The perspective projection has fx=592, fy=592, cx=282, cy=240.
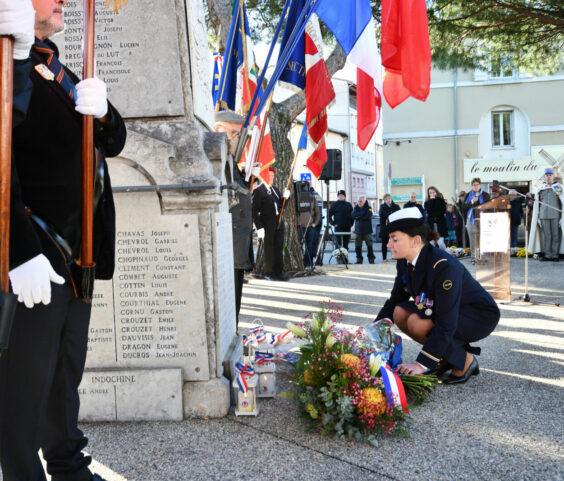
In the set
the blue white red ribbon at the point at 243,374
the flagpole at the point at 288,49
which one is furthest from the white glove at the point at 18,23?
the flagpole at the point at 288,49

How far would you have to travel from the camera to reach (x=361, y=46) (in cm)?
493

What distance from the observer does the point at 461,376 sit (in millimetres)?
4188

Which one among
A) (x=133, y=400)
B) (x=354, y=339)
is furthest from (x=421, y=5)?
(x=133, y=400)

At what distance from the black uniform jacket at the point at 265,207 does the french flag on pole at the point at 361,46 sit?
18.1ft

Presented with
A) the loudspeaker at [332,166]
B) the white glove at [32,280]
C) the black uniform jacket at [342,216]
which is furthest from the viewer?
the black uniform jacket at [342,216]

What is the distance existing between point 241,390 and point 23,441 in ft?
5.71

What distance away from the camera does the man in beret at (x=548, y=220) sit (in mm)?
13102

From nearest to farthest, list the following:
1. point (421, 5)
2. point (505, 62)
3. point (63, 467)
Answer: point (63, 467), point (421, 5), point (505, 62)

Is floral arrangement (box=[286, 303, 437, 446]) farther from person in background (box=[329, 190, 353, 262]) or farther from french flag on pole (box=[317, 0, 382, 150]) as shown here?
person in background (box=[329, 190, 353, 262])

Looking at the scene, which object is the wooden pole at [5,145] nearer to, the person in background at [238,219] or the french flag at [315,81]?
the person in background at [238,219]

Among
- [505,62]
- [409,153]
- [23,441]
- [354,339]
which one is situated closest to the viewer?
[23,441]

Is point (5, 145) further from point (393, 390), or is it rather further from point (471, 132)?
point (471, 132)

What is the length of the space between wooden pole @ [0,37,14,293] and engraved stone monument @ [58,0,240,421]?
6.09ft

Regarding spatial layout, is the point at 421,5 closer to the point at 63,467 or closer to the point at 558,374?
the point at 558,374
